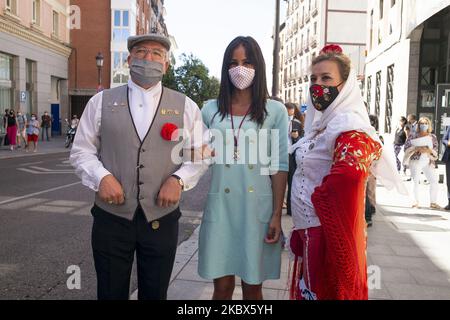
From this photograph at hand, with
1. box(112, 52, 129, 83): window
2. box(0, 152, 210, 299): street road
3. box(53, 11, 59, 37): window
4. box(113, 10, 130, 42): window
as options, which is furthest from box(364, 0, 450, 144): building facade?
box(113, 10, 130, 42): window

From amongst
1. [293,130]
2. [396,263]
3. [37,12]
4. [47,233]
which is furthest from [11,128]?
[396,263]

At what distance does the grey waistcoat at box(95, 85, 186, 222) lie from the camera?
2.36m

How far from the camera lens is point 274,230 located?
8.80ft

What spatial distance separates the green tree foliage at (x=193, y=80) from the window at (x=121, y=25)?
4.97 metres

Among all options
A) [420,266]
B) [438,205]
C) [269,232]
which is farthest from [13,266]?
[438,205]

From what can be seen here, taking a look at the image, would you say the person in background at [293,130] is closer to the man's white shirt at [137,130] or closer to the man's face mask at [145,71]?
the man's white shirt at [137,130]

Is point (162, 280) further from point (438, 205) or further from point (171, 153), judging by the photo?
point (438, 205)

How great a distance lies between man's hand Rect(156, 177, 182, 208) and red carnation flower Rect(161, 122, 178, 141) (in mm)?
225

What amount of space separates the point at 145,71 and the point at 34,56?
25.9 m

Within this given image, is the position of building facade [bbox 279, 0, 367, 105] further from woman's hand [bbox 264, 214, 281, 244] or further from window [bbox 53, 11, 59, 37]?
woman's hand [bbox 264, 214, 281, 244]

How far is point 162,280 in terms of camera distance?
8.04 ft

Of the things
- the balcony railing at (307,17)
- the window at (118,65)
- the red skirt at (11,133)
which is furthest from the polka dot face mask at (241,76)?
the balcony railing at (307,17)

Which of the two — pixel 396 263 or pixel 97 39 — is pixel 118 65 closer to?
pixel 97 39
